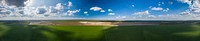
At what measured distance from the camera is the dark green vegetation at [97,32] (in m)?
2.78

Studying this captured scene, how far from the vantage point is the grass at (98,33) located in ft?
9.11

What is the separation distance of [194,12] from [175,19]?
0.21 ft

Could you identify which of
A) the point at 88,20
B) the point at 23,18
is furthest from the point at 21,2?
the point at 88,20

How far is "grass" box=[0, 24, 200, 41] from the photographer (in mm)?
2777

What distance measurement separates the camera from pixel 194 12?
9.21 ft

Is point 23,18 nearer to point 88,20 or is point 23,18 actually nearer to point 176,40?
point 88,20

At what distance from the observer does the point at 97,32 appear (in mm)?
2773

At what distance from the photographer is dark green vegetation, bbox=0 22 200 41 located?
9.11ft

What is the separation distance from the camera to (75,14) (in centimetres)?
281

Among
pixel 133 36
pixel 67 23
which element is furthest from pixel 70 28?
pixel 133 36

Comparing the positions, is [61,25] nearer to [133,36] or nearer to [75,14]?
[75,14]

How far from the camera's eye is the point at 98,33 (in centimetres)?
277

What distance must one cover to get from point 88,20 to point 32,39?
7.4 inches

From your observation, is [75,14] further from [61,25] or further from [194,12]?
[194,12]
